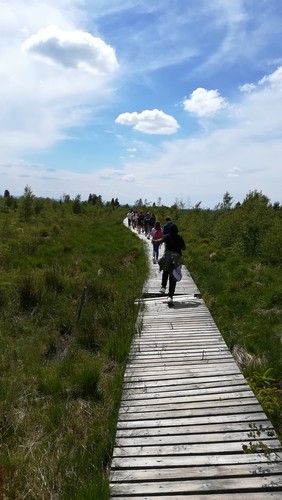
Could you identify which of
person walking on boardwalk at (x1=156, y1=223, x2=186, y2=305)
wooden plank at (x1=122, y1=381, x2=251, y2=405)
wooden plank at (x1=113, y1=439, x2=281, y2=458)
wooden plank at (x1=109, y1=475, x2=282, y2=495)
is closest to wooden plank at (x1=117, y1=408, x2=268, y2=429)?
wooden plank at (x1=113, y1=439, x2=281, y2=458)

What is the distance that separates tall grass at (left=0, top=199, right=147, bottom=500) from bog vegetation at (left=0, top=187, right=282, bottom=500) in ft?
0.05

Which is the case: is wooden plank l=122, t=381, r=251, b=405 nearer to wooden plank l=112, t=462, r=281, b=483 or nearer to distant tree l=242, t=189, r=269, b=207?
wooden plank l=112, t=462, r=281, b=483

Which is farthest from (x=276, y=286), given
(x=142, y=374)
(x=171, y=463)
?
(x=171, y=463)

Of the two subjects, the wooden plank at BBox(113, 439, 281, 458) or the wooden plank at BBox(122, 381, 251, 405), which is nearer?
the wooden plank at BBox(113, 439, 281, 458)

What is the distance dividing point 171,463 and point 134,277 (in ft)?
29.4

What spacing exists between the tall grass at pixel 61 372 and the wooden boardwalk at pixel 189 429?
0.75ft

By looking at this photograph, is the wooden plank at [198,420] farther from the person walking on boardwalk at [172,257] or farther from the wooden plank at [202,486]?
the person walking on boardwalk at [172,257]

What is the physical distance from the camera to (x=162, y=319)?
839 centimetres

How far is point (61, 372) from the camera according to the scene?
611 cm

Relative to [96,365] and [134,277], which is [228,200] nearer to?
[134,277]

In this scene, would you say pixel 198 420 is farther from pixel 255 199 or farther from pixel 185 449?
pixel 255 199

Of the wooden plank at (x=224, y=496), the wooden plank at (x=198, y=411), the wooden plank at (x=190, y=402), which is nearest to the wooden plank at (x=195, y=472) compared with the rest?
the wooden plank at (x=224, y=496)

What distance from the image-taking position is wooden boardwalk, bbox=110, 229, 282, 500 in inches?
132

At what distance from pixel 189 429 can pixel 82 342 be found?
381 cm
